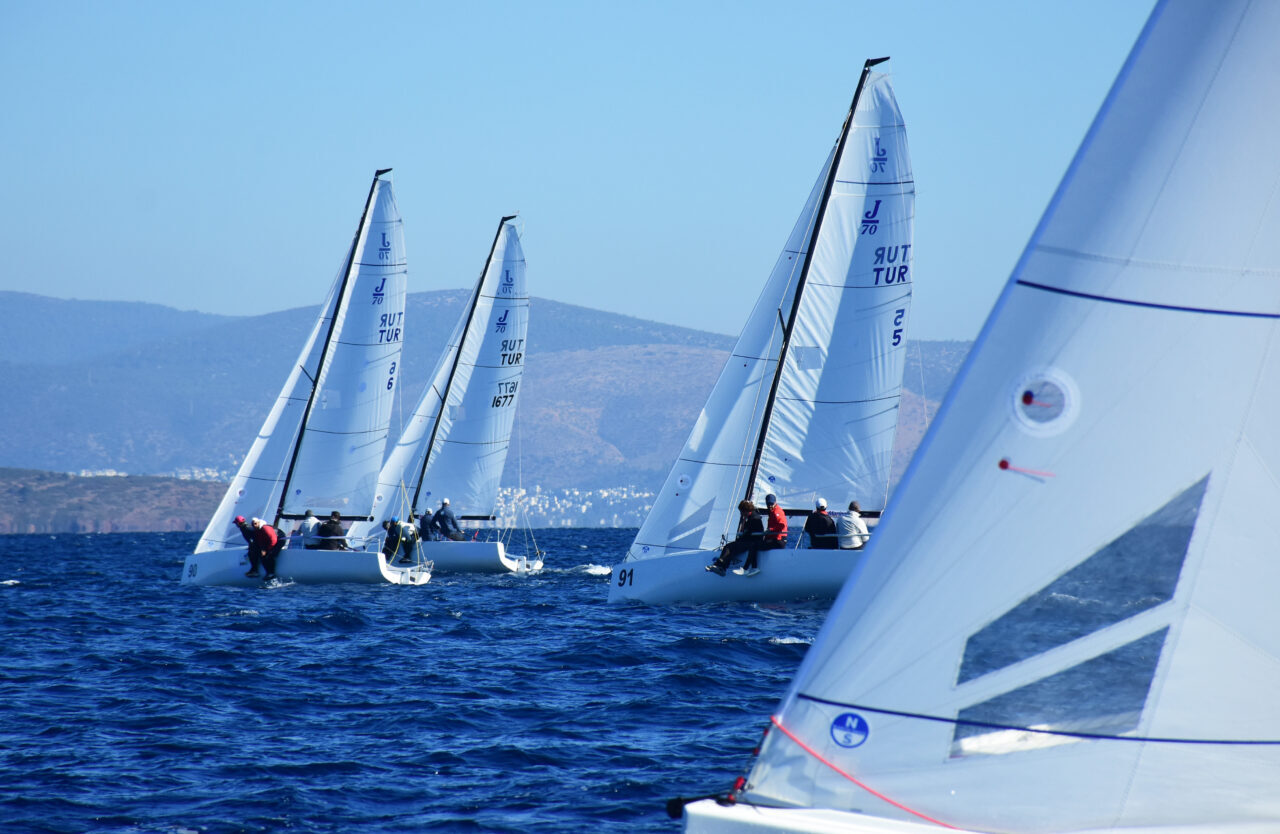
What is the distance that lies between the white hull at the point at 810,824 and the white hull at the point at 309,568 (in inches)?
721

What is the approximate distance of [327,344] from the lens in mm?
25672

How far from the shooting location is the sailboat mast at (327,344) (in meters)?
25.2

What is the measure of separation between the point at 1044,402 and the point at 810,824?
1676 millimetres

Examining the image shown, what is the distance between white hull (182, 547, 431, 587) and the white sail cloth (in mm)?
18468

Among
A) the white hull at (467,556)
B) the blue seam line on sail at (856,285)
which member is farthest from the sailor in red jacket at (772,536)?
the white hull at (467,556)

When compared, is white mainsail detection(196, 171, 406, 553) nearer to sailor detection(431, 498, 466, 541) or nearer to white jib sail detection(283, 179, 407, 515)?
white jib sail detection(283, 179, 407, 515)

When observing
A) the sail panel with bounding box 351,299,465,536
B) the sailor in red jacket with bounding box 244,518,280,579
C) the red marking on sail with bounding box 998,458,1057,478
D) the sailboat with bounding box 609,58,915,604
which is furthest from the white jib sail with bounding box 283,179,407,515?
the red marking on sail with bounding box 998,458,1057,478

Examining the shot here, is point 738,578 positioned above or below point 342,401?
below

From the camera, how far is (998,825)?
4883 mm

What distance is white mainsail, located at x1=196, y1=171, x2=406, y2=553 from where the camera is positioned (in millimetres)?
24984

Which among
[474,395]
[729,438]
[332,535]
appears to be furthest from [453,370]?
[729,438]

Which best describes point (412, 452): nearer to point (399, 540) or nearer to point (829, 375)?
point (399, 540)

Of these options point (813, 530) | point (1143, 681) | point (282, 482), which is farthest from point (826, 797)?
point (282, 482)

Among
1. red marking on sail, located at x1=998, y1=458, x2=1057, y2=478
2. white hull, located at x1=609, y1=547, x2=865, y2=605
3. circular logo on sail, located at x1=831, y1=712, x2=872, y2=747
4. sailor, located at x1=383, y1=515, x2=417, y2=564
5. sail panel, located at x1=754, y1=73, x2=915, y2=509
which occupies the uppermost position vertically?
sail panel, located at x1=754, y1=73, x2=915, y2=509
